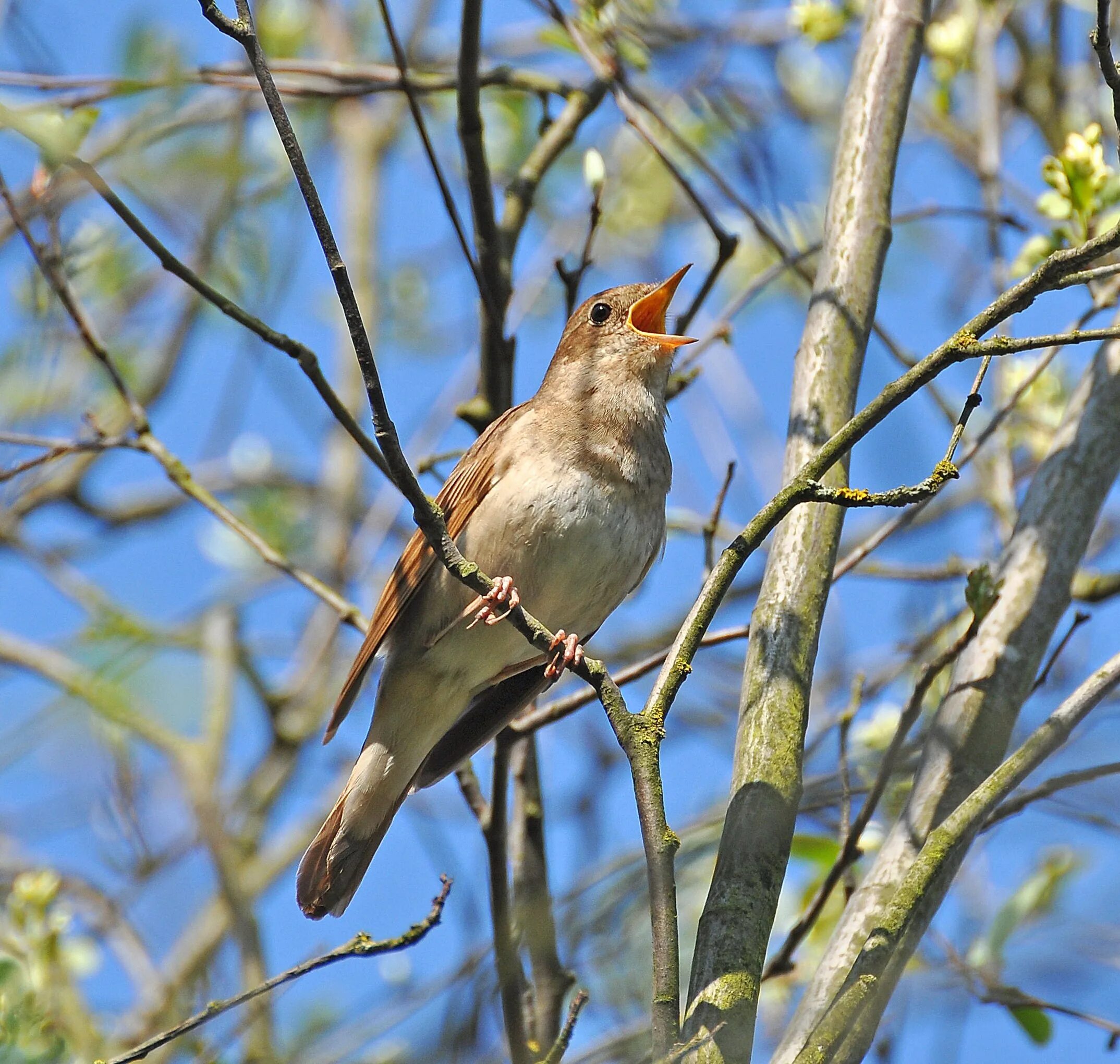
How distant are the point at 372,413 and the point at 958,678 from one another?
5.86 feet

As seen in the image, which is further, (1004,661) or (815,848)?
(815,848)

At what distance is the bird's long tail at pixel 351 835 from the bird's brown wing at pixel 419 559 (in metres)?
0.28

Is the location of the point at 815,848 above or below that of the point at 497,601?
→ below

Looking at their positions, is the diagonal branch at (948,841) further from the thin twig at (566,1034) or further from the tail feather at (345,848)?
the tail feather at (345,848)

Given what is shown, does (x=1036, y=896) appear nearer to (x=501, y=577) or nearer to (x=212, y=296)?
(x=501, y=577)

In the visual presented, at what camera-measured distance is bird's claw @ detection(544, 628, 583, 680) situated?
3051 millimetres

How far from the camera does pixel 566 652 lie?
332 centimetres

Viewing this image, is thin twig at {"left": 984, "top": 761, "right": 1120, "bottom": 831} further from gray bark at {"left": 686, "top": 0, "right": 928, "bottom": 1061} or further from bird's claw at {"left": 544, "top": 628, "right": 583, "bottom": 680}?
bird's claw at {"left": 544, "top": 628, "right": 583, "bottom": 680}

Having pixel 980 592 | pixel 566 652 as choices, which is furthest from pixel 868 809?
pixel 566 652

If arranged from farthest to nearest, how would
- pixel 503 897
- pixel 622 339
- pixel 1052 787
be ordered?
pixel 622 339 < pixel 503 897 < pixel 1052 787

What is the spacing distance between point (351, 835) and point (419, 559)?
100 centimetres

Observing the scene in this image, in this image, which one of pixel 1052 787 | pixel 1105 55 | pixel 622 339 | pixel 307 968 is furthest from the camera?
pixel 622 339

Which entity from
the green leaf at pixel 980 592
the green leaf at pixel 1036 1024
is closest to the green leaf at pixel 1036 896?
the green leaf at pixel 1036 1024

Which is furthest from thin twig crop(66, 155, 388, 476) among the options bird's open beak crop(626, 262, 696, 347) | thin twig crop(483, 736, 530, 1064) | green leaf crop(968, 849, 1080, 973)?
green leaf crop(968, 849, 1080, 973)
